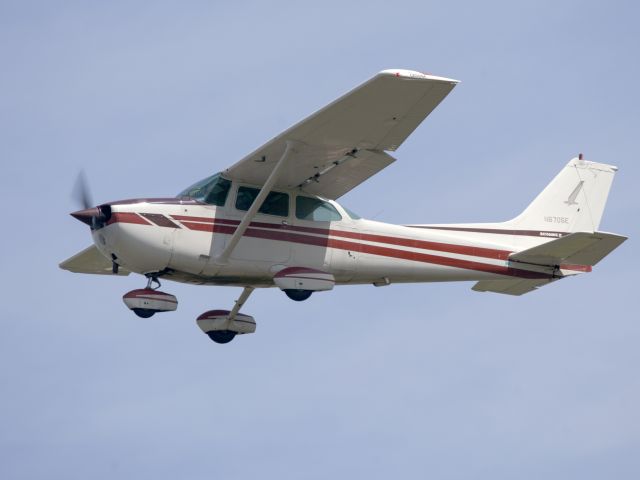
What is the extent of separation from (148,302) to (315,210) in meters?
2.86

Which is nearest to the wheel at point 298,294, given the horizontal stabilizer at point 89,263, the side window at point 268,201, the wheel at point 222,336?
the side window at point 268,201

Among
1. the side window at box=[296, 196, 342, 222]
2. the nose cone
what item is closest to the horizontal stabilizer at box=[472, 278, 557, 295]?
the side window at box=[296, 196, 342, 222]

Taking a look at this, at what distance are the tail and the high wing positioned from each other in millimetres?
3899

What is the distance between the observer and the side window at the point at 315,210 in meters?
19.0

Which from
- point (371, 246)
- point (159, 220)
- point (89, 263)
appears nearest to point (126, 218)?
point (159, 220)

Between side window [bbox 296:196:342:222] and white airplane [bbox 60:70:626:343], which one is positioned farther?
side window [bbox 296:196:342:222]

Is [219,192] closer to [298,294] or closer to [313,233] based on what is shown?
[313,233]

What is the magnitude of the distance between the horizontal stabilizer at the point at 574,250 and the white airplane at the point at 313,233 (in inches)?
0.8

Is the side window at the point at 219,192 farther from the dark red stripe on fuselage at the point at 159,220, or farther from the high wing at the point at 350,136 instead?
the dark red stripe on fuselage at the point at 159,220

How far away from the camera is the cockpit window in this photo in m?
18.5

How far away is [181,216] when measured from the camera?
18172 mm

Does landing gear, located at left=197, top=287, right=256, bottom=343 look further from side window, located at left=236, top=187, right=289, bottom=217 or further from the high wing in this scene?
the high wing

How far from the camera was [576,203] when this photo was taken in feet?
70.6

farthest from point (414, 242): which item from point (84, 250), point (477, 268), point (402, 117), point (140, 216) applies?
point (84, 250)
